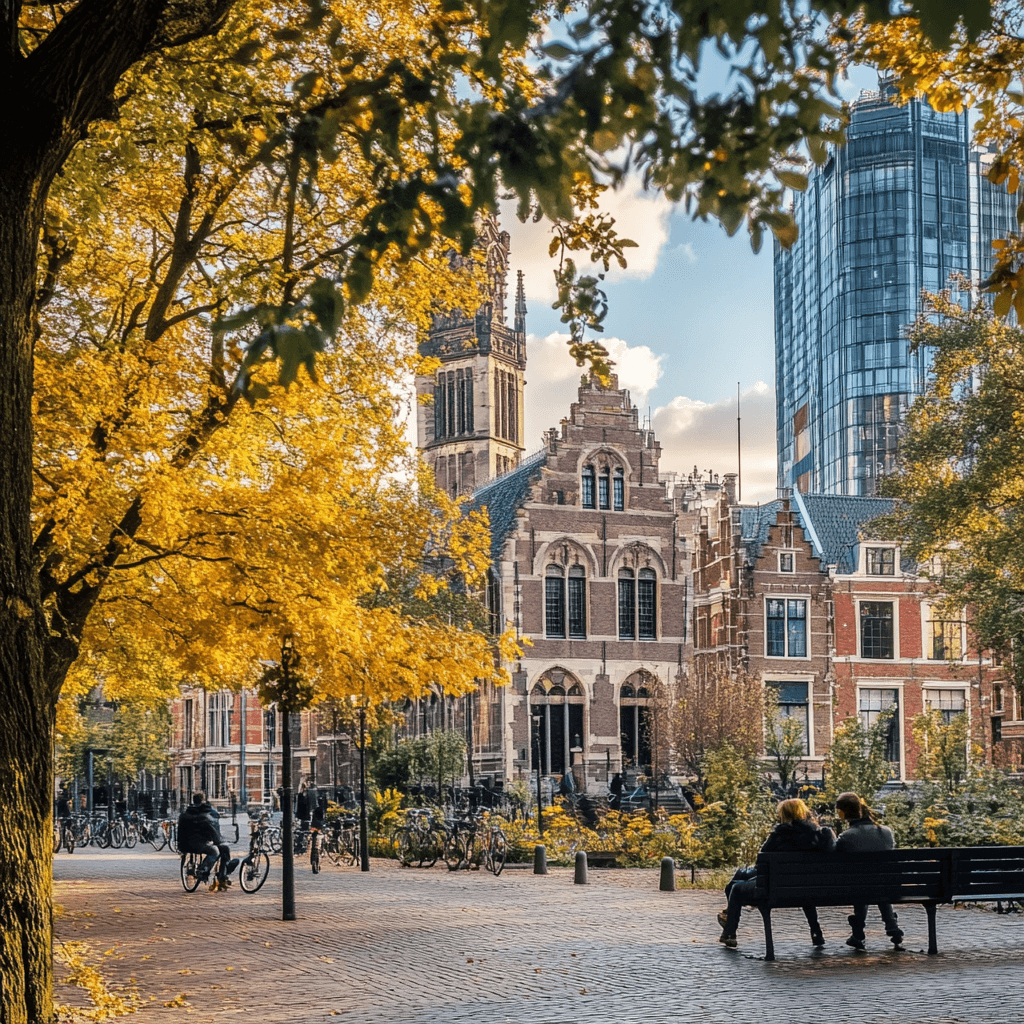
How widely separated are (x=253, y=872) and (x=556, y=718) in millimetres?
28064

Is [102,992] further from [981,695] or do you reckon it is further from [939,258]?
[939,258]

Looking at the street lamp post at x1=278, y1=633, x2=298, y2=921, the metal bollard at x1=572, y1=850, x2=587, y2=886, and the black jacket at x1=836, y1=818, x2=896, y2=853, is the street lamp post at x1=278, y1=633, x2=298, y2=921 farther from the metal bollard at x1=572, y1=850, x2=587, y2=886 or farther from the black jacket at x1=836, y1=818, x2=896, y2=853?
the black jacket at x1=836, y1=818, x2=896, y2=853

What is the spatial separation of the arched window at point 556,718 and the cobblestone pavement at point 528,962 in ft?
93.8

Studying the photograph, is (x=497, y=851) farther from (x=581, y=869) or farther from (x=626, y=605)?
(x=626, y=605)

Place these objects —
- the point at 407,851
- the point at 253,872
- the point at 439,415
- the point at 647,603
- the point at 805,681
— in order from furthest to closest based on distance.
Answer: the point at 439,415, the point at 805,681, the point at 647,603, the point at 407,851, the point at 253,872

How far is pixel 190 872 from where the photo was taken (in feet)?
71.4

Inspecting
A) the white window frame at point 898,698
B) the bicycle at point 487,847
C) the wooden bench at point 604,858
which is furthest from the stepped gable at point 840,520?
the wooden bench at point 604,858

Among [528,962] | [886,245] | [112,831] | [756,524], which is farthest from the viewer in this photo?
[886,245]

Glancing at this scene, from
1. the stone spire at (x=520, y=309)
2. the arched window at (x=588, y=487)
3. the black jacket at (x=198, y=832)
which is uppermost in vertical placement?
the stone spire at (x=520, y=309)

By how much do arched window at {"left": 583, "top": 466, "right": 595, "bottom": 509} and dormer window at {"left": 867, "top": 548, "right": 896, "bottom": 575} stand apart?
419 inches

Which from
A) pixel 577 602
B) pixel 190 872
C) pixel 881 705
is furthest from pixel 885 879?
pixel 881 705

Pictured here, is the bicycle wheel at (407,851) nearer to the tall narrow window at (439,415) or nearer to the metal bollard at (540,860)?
the metal bollard at (540,860)

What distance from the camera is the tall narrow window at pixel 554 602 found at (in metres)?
48.8

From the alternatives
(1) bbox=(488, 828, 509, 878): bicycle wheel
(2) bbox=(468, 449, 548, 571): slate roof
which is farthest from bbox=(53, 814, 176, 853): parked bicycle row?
(1) bbox=(488, 828, 509, 878): bicycle wheel
